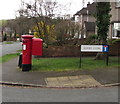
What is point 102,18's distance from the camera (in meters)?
12.7

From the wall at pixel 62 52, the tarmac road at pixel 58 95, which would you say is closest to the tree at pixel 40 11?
the wall at pixel 62 52

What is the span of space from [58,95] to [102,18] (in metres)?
8.13

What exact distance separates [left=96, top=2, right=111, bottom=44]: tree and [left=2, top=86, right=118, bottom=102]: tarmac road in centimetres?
654

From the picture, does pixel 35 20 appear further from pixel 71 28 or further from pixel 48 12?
pixel 71 28

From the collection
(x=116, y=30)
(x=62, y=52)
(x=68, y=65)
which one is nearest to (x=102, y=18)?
(x=68, y=65)

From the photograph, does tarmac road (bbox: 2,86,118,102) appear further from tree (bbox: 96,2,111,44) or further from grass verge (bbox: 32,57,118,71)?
tree (bbox: 96,2,111,44)

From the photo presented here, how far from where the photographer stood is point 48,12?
20906 millimetres

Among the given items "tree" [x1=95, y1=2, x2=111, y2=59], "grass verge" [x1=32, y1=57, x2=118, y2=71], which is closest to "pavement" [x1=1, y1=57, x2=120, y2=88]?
"grass verge" [x1=32, y1=57, x2=118, y2=71]

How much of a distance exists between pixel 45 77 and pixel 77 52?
7.58 metres

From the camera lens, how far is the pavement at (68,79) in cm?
737

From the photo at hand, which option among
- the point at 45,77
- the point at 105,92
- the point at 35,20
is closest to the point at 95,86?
the point at 105,92

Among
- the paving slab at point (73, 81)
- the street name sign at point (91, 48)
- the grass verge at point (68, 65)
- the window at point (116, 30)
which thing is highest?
the window at point (116, 30)

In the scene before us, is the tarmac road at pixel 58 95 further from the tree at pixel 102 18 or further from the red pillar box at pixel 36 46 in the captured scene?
the tree at pixel 102 18

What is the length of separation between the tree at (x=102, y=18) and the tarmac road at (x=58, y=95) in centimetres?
654
